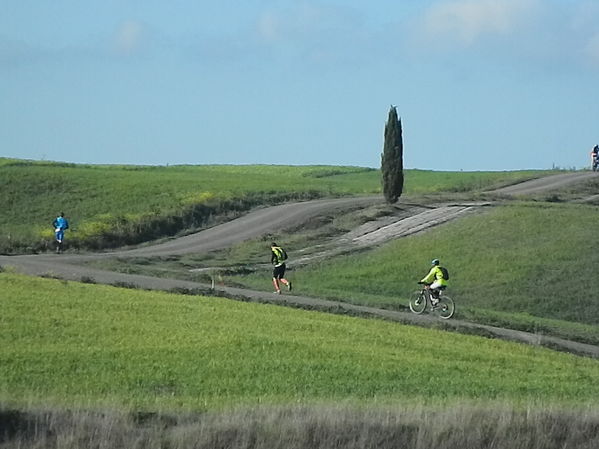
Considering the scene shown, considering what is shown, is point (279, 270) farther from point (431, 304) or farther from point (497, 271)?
point (497, 271)

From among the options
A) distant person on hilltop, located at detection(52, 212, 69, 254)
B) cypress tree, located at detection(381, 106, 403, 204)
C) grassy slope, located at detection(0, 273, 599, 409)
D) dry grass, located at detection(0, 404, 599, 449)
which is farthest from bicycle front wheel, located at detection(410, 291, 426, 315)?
cypress tree, located at detection(381, 106, 403, 204)

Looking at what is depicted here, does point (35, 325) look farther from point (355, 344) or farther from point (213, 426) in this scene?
point (213, 426)

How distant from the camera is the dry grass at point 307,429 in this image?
50.2 ft

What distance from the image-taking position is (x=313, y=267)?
167 feet

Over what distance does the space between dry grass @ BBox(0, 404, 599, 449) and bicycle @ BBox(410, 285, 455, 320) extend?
67.8 ft

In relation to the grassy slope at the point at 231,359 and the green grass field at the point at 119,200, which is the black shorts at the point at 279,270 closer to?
the grassy slope at the point at 231,359

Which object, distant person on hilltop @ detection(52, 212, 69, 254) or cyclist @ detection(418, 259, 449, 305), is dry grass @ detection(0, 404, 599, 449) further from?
distant person on hilltop @ detection(52, 212, 69, 254)

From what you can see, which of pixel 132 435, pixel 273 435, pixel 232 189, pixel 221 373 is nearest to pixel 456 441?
pixel 273 435

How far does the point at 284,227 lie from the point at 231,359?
132 feet

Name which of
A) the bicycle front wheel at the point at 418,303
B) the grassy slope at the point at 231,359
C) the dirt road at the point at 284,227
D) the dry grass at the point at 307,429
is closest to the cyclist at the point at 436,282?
the bicycle front wheel at the point at 418,303

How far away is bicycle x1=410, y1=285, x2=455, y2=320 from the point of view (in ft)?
125

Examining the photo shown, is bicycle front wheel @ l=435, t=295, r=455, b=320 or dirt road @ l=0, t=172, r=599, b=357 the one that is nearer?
dirt road @ l=0, t=172, r=599, b=357

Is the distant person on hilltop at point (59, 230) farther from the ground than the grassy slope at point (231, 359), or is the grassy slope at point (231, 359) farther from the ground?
the distant person on hilltop at point (59, 230)

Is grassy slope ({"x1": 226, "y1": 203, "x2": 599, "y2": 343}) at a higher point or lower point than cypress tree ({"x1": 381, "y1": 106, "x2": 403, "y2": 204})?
lower
